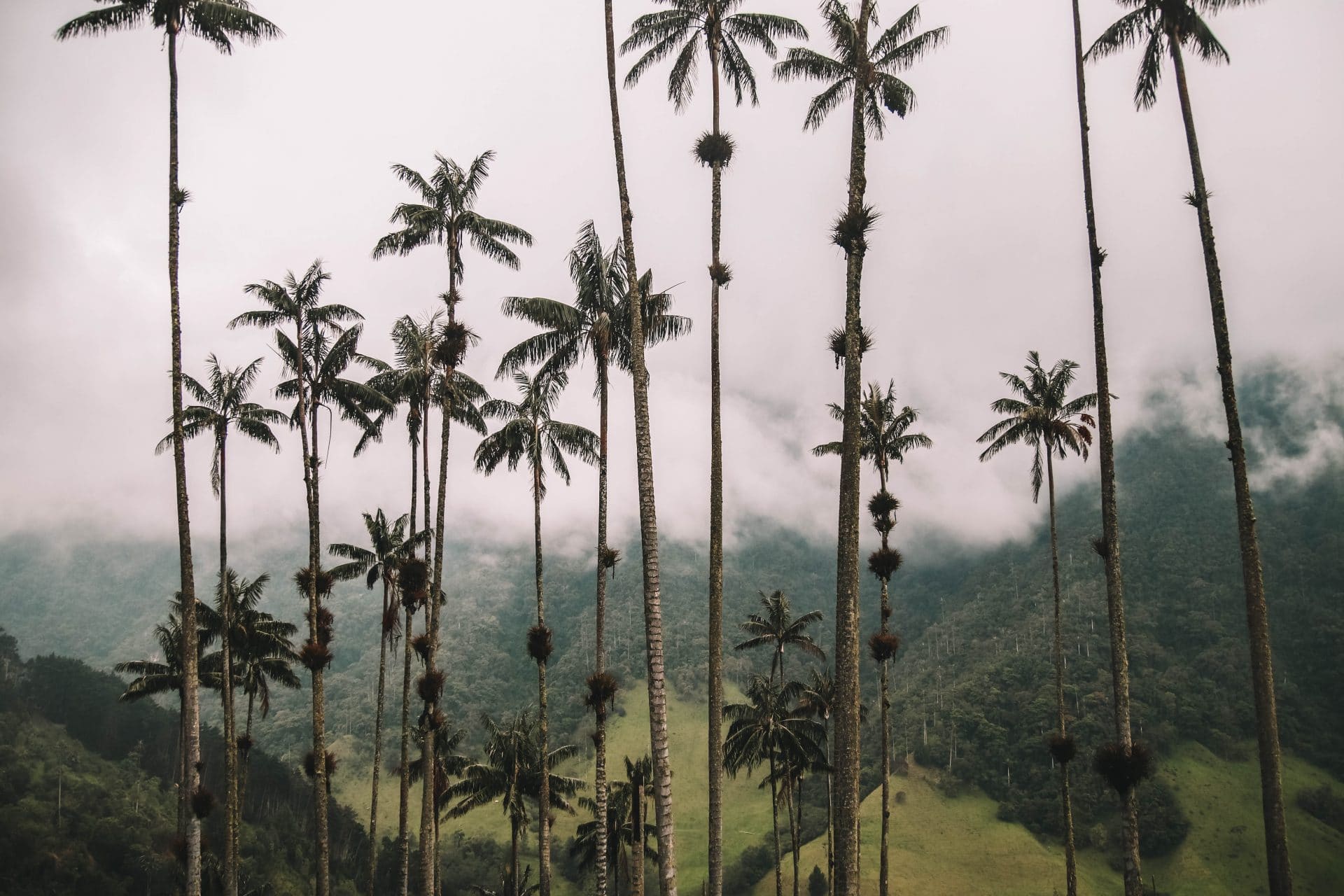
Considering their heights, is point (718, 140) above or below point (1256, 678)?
above

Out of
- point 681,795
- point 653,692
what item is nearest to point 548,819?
point 653,692

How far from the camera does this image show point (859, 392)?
14.6m

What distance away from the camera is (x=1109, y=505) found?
18672 mm

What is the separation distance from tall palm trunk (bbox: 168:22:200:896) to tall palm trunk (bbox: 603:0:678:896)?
11.5 metres

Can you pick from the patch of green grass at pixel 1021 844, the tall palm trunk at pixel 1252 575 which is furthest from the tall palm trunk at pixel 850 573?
the patch of green grass at pixel 1021 844

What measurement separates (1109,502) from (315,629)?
80.8 feet

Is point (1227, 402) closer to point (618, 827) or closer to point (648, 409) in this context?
point (648, 409)

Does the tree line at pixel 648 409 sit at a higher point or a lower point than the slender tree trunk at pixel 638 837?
higher

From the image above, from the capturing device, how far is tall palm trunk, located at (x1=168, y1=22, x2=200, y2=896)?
1744 cm

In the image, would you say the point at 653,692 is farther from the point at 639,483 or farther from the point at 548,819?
the point at 548,819

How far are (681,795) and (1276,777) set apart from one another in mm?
159657

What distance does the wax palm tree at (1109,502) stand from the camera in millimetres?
18141

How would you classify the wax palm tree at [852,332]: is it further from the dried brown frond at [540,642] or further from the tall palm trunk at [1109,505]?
the dried brown frond at [540,642]

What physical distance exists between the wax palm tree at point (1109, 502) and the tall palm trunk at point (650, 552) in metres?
11.7
